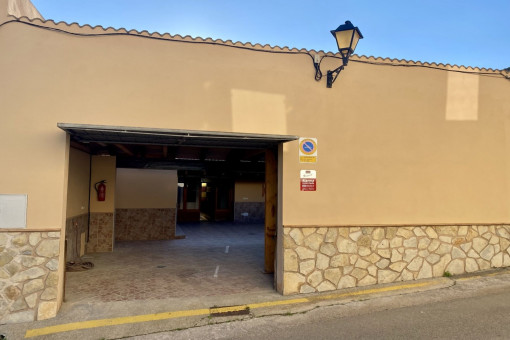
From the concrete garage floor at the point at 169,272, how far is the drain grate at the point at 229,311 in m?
0.81

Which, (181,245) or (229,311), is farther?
(181,245)

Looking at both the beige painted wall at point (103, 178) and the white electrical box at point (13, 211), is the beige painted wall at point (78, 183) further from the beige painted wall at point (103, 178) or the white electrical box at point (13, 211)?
the white electrical box at point (13, 211)

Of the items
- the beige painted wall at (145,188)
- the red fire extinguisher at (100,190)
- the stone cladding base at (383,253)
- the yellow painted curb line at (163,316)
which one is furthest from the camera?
the beige painted wall at (145,188)

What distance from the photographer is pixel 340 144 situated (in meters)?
7.03

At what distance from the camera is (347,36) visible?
6223mm

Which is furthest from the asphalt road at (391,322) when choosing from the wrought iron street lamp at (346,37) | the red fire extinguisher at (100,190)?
the red fire extinguisher at (100,190)

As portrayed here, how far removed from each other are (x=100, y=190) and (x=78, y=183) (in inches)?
56.5

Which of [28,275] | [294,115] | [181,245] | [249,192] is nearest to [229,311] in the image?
[28,275]

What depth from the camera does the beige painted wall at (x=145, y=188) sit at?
13.6 metres

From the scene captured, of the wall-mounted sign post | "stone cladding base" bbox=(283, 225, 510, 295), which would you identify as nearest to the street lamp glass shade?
the wall-mounted sign post

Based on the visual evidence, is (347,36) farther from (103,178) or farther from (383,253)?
(103,178)

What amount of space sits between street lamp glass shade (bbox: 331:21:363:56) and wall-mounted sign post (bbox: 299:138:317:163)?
1854 mm

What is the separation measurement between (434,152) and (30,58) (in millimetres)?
8429

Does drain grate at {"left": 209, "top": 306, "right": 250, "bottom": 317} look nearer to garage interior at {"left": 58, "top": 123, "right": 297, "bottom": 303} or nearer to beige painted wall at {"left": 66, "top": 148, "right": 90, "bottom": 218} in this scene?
garage interior at {"left": 58, "top": 123, "right": 297, "bottom": 303}
